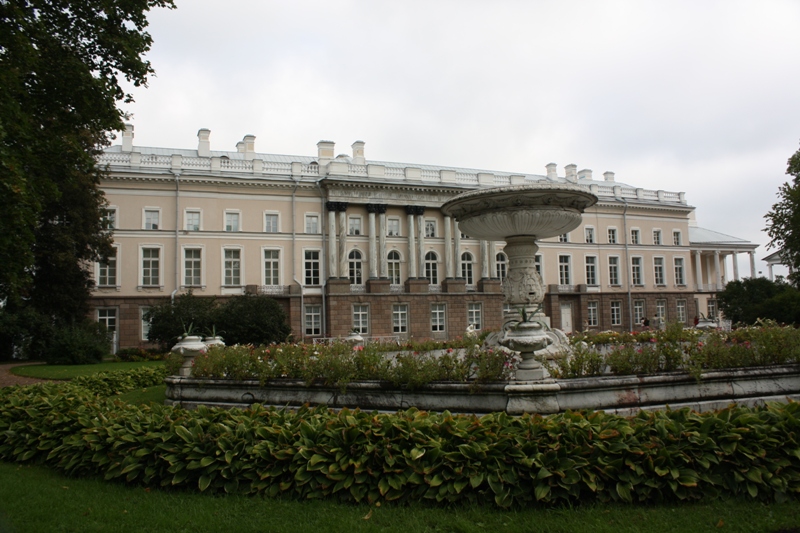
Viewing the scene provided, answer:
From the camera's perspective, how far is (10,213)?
11461mm

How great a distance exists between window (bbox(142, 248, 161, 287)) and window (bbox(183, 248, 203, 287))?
1.53 m

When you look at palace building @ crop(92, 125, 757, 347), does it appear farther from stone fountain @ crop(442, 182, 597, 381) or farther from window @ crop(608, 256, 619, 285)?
stone fountain @ crop(442, 182, 597, 381)

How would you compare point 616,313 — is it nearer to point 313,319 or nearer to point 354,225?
point 354,225

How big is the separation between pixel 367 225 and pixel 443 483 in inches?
1380

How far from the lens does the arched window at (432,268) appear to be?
41375 mm

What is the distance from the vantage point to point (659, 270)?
49312 millimetres

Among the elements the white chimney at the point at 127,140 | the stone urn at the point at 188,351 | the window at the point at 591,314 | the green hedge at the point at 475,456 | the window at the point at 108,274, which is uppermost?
the white chimney at the point at 127,140

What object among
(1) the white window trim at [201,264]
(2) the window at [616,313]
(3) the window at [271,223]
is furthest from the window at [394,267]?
(2) the window at [616,313]

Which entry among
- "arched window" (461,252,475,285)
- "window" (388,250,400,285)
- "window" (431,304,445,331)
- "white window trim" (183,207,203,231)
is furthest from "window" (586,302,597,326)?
"white window trim" (183,207,203,231)

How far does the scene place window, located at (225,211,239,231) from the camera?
1472 inches

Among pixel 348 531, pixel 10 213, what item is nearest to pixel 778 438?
pixel 348 531

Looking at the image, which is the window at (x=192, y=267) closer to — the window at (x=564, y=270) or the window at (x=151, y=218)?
the window at (x=151, y=218)

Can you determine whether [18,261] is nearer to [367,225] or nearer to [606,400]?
[606,400]

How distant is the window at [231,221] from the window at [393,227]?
395 inches
